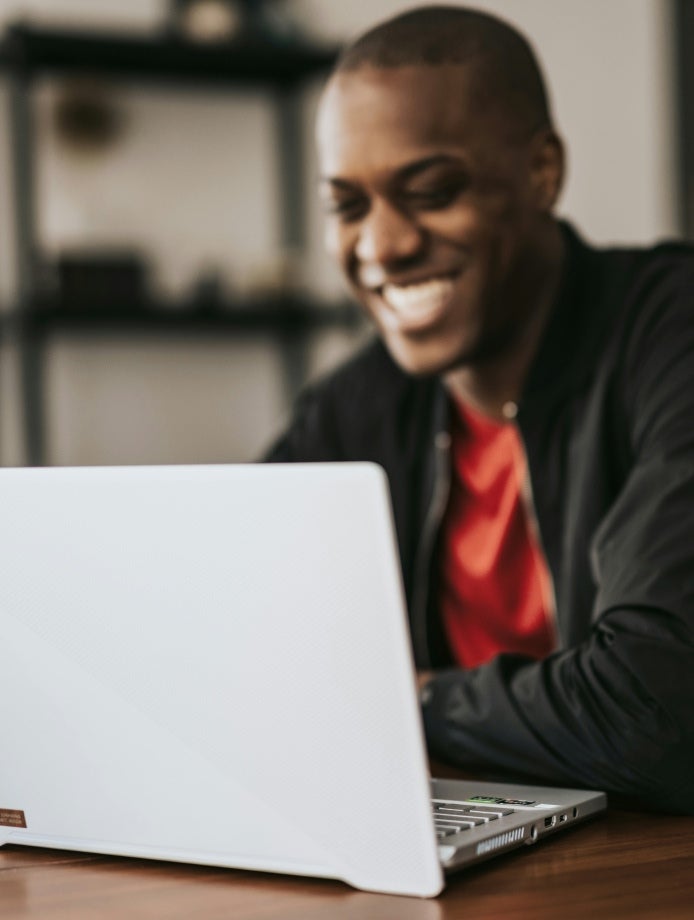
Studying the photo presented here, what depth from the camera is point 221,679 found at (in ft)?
2.68

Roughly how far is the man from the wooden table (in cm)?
26

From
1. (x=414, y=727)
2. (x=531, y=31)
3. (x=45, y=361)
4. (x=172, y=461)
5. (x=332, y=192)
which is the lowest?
(x=172, y=461)

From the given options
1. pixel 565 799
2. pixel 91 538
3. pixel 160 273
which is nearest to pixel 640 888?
pixel 565 799

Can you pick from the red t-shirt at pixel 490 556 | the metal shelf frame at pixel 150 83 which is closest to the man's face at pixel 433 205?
the red t-shirt at pixel 490 556

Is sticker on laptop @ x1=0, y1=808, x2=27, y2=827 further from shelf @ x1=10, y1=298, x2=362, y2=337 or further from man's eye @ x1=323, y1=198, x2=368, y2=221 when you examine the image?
shelf @ x1=10, y1=298, x2=362, y2=337

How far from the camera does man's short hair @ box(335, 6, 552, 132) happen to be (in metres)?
1.51

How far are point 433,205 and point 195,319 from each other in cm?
216

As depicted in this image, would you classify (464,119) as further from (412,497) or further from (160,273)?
(160,273)

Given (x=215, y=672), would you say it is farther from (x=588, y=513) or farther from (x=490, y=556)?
(x=490, y=556)

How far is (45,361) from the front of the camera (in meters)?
3.48

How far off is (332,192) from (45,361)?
2.05 metres

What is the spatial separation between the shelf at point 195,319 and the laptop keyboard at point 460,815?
2543 mm

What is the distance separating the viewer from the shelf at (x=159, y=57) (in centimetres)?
337

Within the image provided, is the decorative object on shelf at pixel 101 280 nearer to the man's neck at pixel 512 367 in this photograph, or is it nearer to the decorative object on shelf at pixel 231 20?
the decorative object on shelf at pixel 231 20
